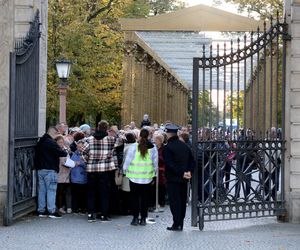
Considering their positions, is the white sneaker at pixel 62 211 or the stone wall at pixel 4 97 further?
the white sneaker at pixel 62 211

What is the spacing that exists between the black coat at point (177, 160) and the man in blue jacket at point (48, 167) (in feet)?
7.73

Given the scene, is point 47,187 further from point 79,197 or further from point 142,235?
point 142,235

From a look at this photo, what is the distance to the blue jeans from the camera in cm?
1444

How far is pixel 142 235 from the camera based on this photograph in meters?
12.4

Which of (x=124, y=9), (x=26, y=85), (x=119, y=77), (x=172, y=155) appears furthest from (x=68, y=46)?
(x=172, y=155)

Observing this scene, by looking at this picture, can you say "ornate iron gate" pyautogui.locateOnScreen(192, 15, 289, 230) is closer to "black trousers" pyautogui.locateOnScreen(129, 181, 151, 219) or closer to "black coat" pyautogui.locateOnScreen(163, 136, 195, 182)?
"black coat" pyautogui.locateOnScreen(163, 136, 195, 182)

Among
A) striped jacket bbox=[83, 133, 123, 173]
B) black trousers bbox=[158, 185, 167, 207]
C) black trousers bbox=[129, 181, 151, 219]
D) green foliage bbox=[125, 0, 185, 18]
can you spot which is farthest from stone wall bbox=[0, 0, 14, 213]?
green foliage bbox=[125, 0, 185, 18]

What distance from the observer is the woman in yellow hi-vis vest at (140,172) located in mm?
13531

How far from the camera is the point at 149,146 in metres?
13.7

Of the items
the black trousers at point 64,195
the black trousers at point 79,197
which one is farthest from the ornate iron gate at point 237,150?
the black trousers at point 64,195

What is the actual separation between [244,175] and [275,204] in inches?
34.0

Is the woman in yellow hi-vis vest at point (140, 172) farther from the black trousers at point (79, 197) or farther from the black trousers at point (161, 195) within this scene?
the black trousers at point (161, 195)

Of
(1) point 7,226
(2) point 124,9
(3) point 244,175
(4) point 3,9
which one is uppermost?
(2) point 124,9

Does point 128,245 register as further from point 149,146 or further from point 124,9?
Result: point 124,9
